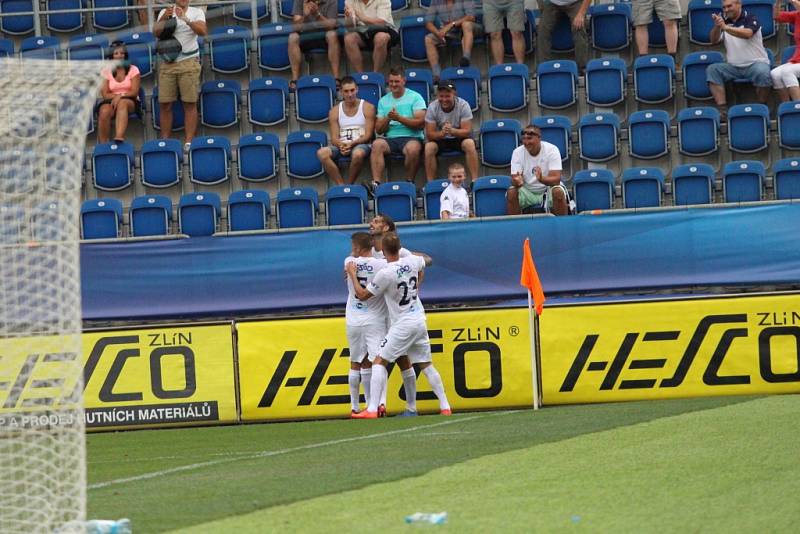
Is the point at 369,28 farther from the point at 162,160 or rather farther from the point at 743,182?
the point at 743,182

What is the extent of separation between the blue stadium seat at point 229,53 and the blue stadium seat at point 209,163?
6.88 feet

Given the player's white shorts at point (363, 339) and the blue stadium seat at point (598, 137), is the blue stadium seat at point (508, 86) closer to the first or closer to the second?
the blue stadium seat at point (598, 137)

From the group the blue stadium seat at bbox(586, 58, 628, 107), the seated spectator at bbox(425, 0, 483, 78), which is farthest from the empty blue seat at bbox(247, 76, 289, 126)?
the blue stadium seat at bbox(586, 58, 628, 107)

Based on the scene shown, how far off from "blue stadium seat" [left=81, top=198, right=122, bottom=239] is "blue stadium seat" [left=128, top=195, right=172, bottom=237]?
21 centimetres

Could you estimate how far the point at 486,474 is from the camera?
→ 9.41 meters

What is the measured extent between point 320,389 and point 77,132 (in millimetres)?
9067

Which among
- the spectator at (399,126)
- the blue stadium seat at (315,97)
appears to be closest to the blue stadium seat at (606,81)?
the spectator at (399,126)

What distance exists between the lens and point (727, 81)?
1956 cm

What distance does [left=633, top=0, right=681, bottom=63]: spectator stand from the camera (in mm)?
20328

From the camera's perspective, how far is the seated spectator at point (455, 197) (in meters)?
17.3

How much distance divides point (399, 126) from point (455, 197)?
223 centimetres

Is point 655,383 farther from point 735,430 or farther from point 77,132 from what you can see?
point 77,132

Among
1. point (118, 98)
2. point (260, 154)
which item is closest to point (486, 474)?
point (260, 154)

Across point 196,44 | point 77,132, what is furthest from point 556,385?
point 77,132
